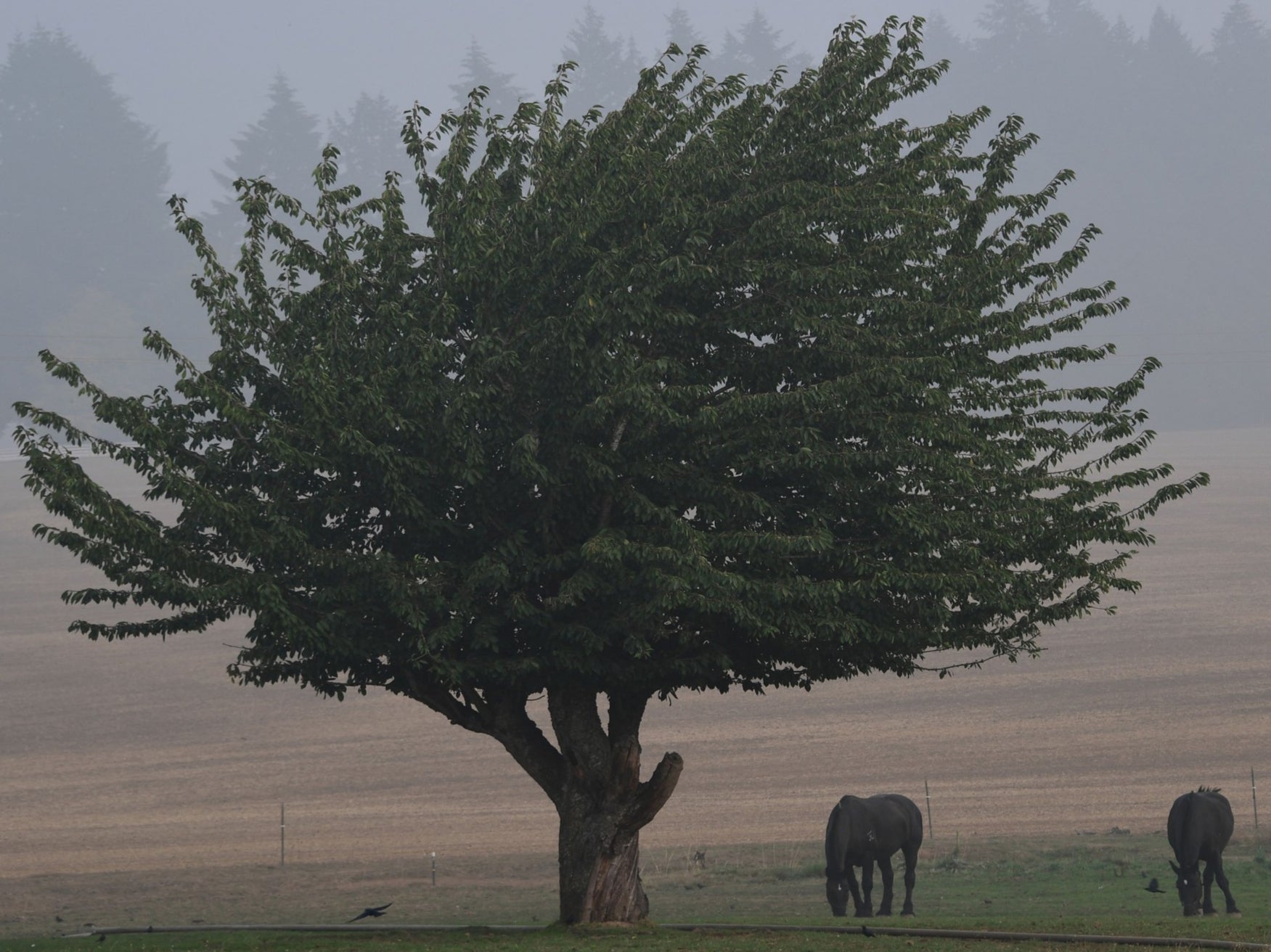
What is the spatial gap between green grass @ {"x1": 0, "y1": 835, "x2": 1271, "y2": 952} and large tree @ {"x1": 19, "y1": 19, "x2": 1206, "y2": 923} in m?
2.56

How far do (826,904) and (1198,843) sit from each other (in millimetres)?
6949

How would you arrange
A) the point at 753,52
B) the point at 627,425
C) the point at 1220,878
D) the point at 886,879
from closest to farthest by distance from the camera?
the point at 627,425 → the point at 1220,878 → the point at 886,879 → the point at 753,52

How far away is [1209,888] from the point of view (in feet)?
89.7

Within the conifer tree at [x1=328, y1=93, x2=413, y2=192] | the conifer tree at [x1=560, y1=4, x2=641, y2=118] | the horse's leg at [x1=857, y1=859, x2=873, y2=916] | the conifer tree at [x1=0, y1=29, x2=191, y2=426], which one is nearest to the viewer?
the horse's leg at [x1=857, y1=859, x2=873, y2=916]

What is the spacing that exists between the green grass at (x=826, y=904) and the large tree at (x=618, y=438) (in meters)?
2.56

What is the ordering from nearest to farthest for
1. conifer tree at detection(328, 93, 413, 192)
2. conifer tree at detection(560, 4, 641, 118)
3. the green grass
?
the green grass, conifer tree at detection(328, 93, 413, 192), conifer tree at detection(560, 4, 641, 118)

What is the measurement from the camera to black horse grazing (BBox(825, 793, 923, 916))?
28438 millimetres

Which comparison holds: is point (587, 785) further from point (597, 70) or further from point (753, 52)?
point (753, 52)

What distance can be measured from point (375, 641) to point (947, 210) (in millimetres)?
9893

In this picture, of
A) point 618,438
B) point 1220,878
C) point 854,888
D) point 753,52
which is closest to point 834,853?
point 854,888

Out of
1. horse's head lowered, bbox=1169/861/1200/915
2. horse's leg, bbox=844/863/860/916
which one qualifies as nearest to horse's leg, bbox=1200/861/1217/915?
horse's head lowered, bbox=1169/861/1200/915

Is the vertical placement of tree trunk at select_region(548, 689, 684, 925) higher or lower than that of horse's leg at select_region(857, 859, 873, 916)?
higher

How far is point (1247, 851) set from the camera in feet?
108

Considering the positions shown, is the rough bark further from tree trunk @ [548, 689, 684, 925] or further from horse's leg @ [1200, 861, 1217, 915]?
horse's leg @ [1200, 861, 1217, 915]
